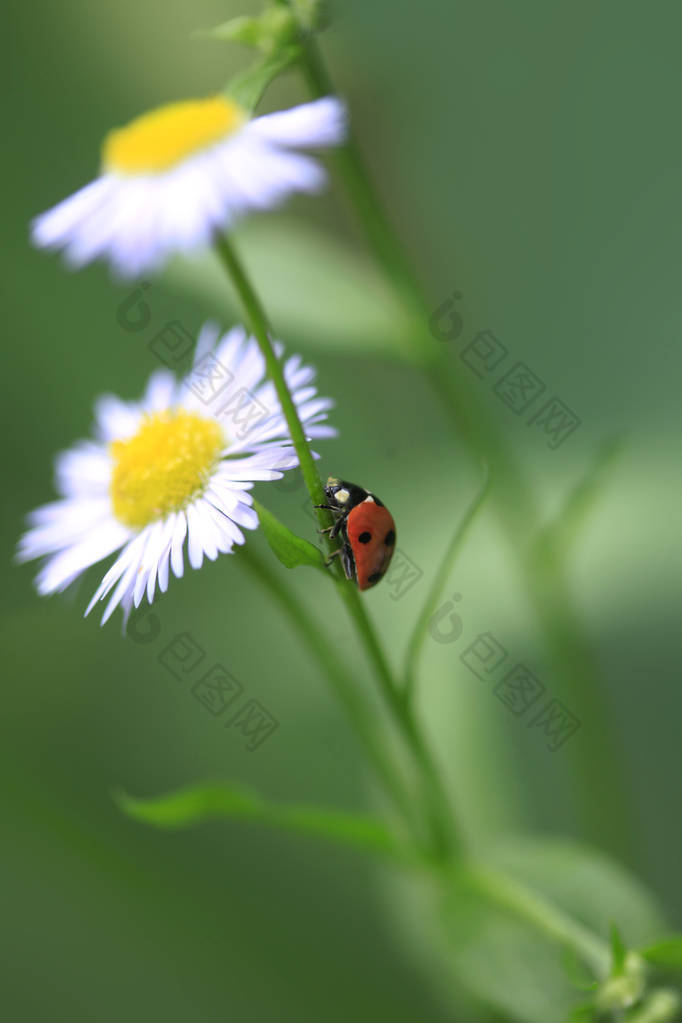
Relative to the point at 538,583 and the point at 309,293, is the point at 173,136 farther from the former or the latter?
the point at 538,583

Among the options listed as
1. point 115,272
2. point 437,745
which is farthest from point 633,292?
point 115,272

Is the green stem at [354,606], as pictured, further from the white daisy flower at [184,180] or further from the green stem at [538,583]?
the green stem at [538,583]

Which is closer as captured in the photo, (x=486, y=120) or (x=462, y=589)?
(x=462, y=589)

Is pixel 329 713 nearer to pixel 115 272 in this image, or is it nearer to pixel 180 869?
pixel 180 869

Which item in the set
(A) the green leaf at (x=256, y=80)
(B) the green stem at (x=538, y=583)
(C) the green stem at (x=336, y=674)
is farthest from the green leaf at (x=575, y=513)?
(A) the green leaf at (x=256, y=80)

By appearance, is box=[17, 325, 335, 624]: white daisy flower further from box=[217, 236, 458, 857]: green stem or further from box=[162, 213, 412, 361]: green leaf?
box=[162, 213, 412, 361]: green leaf

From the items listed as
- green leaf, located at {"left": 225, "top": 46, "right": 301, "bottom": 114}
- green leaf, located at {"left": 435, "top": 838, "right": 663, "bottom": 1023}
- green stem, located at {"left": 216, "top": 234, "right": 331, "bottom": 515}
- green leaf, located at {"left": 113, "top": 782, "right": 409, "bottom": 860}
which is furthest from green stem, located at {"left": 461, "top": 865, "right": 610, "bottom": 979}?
green leaf, located at {"left": 225, "top": 46, "right": 301, "bottom": 114}
